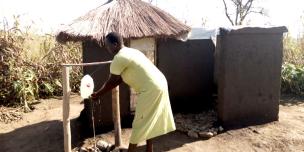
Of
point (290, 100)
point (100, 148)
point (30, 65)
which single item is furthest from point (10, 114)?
point (290, 100)

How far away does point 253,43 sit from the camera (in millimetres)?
6859

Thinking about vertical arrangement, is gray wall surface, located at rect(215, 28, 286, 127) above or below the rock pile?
above

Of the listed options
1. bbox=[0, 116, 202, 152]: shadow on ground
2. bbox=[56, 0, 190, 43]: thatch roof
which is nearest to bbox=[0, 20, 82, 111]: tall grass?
bbox=[0, 116, 202, 152]: shadow on ground

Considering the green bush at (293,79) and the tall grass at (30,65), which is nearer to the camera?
the tall grass at (30,65)

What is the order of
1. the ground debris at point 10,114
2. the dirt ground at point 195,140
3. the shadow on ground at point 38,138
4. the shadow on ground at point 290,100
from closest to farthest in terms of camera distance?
the dirt ground at point 195,140 < the shadow on ground at point 38,138 < the ground debris at point 10,114 < the shadow on ground at point 290,100

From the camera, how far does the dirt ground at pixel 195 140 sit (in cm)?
625

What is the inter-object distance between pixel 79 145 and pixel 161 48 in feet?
7.76

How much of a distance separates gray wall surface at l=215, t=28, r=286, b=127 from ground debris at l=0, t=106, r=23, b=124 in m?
4.46

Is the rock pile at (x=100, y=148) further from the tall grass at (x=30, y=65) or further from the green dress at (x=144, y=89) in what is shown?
the tall grass at (x=30, y=65)

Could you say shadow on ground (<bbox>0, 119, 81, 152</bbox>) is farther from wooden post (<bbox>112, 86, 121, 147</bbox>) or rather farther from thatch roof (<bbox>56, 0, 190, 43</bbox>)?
thatch roof (<bbox>56, 0, 190, 43</bbox>)

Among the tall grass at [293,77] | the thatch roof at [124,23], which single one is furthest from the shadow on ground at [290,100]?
the thatch roof at [124,23]

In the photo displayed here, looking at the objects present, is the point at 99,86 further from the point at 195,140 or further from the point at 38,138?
the point at 195,140

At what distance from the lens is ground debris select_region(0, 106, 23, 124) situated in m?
8.48

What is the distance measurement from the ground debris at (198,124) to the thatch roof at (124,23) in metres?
1.60
